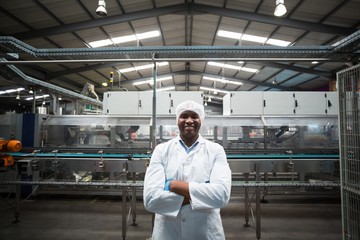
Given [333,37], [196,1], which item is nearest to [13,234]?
[196,1]

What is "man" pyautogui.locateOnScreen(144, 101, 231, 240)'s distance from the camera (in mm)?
1146

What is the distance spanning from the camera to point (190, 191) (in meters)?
1.13

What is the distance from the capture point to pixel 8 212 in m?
3.51

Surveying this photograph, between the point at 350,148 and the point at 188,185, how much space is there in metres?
1.91

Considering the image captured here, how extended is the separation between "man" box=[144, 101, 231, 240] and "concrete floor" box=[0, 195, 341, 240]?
1.82 metres

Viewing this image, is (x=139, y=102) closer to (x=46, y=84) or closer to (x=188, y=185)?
(x=46, y=84)

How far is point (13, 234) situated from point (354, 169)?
4282mm

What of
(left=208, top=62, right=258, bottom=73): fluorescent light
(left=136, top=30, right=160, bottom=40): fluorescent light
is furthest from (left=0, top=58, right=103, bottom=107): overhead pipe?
(left=208, top=62, right=258, bottom=73): fluorescent light

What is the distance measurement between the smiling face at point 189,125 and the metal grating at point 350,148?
1.73 metres

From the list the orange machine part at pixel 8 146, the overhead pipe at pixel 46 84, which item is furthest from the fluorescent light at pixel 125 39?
the orange machine part at pixel 8 146

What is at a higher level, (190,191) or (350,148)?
(350,148)

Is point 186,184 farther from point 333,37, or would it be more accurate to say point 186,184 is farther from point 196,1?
point 333,37

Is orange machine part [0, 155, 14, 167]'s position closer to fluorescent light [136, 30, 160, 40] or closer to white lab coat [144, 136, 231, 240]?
white lab coat [144, 136, 231, 240]

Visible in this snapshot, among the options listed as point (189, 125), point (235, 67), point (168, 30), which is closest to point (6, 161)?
point (189, 125)
